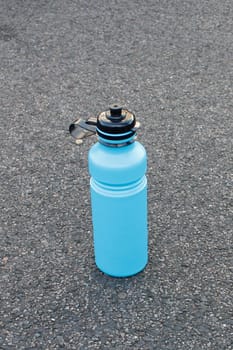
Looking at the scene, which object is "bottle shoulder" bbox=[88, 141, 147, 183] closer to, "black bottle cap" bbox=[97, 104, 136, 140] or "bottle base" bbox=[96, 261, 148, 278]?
"black bottle cap" bbox=[97, 104, 136, 140]

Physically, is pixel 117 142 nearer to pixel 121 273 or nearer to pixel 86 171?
pixel 121 273

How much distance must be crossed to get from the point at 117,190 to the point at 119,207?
0.25 ft

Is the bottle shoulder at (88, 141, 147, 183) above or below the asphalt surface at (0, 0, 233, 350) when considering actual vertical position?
above

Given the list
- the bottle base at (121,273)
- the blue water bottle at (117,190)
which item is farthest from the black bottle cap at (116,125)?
the bottle base at (121,273)

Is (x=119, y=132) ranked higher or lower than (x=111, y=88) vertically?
higher

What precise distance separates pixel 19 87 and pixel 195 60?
4.53ft

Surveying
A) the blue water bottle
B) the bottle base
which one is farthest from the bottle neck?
the bottle base

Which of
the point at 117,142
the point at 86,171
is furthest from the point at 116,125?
the point at 86,171

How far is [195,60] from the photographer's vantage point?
4676 millimetres

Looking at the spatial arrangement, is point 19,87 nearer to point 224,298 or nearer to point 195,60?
point 195,60

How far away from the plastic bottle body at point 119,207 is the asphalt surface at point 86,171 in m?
0.12

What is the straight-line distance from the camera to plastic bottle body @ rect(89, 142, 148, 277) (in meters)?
2.44

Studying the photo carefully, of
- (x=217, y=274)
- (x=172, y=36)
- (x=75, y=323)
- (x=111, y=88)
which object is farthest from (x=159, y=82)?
(x=75, y=323)

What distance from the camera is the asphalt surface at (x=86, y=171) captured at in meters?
2.55
